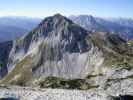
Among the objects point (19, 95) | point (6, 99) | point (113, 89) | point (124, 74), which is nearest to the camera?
point (6, 99)

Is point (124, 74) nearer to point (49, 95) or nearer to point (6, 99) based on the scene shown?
point (49, 95)

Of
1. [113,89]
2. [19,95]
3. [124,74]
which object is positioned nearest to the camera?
[19,95]

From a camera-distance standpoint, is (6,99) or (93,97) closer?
(6,99)

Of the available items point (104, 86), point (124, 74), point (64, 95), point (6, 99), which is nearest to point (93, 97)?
point (64, 95)

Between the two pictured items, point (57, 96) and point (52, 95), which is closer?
point (57, 96)

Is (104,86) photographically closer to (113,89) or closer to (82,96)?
(113,89)

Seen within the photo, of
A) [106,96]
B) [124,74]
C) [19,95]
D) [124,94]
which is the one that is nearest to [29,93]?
[19,95]

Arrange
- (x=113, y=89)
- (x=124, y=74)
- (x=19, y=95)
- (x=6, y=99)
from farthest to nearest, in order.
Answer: (x=124, y=74)
(x=113, y=89)
(x=19, y=95)
(x=6, y=99)

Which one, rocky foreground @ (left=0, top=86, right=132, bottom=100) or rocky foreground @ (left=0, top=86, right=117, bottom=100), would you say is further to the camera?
rocky foreground @ (left=0, top=86, right=117, bottom=100)

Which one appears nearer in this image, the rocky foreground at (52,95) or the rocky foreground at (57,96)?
the rocky foreground at (57,96)
